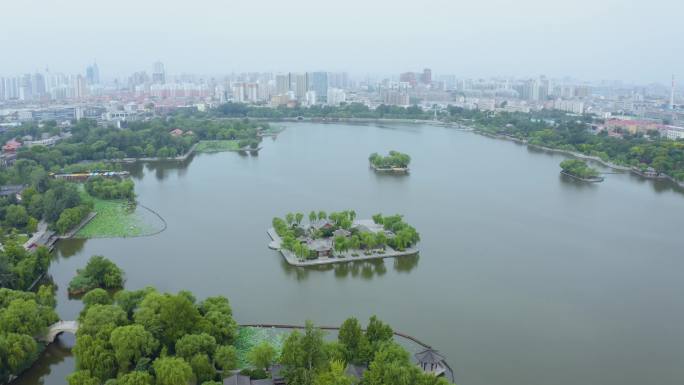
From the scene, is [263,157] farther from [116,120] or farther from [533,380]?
[533,380]

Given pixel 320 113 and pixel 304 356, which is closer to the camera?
pixel 304 356

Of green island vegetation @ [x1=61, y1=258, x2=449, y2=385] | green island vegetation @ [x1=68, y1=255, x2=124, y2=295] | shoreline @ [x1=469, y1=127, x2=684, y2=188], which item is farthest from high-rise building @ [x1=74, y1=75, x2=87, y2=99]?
green island vegetation @ [x1=61, y1=258, x2=449, y2=385]

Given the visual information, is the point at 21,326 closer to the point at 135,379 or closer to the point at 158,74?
the point at 135,379

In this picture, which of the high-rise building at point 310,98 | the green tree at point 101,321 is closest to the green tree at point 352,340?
the green tree at point 101,321

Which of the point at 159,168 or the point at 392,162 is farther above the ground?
the point at 392,162

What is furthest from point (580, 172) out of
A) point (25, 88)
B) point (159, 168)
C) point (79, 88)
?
point (25, 88)

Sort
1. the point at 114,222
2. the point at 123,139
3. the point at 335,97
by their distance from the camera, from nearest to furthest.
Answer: the point at 114,222
the point at 123,139
the point at 335,97
